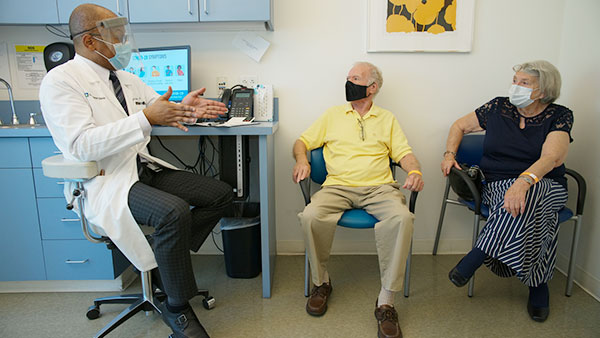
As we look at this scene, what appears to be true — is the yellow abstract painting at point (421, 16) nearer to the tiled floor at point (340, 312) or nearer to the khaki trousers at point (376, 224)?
the khaki trousers at point (376, 224)

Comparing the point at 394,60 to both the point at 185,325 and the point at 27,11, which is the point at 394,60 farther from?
the point at 27,11

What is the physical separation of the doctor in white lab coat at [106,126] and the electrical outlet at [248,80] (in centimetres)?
69

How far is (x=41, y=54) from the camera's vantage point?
7.29 ft

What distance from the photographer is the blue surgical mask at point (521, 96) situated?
1756 millimetres

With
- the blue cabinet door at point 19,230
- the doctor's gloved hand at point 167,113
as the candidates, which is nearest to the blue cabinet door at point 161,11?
the doctor's gloved hand at point 167,113

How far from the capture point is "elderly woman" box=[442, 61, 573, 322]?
63.9 inches

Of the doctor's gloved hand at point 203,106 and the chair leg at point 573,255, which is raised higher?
the doctor's gloved hand at point 203,106

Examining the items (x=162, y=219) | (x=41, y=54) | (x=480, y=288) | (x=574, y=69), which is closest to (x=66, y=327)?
(x=162, y=219)

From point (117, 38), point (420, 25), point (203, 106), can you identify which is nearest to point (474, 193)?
point (420, 25)

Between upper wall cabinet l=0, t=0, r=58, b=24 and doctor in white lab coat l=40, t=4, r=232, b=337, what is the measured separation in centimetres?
67

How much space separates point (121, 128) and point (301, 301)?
3.83 ft

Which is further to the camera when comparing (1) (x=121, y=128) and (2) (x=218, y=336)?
(2) (x=218, y=336)

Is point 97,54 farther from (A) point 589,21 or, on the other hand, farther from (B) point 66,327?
(A) point 589,21

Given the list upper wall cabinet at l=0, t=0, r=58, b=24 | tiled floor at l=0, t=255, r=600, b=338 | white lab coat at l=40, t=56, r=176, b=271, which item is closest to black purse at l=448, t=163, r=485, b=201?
tiled floor at l=0, t=255, r=600, b=338
